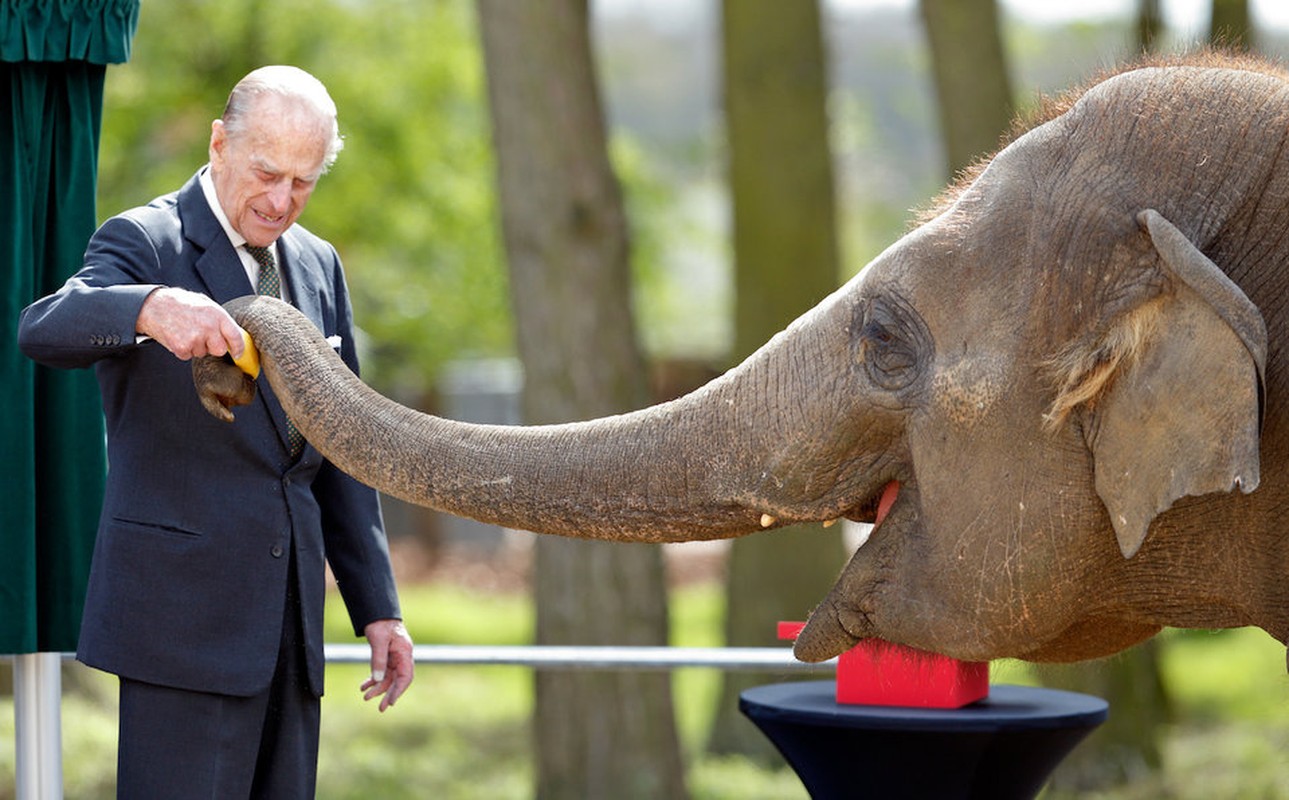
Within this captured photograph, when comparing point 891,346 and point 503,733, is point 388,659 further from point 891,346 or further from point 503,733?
point 503,733

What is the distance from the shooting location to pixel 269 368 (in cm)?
345

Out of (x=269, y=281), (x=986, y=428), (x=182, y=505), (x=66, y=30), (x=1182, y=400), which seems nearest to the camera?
(x=1182, y=400)

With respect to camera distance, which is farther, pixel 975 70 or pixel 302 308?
pixel 975 70

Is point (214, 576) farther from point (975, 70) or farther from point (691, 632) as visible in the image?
point (691, 632)

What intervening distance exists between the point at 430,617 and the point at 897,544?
52.2ft

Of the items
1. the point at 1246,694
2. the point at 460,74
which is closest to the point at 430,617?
the point at 460,74

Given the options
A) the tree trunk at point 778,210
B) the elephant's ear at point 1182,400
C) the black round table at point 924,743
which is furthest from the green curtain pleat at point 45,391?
the tree trunk at point 778,210

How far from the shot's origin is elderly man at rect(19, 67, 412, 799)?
3816 millimetres

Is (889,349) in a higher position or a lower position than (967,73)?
lower

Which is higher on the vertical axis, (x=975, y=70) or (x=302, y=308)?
(x=975, y=70)

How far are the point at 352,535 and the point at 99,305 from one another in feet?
3.12

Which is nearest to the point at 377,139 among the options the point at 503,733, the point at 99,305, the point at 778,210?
the point at 503,733

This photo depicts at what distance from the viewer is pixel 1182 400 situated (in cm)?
291

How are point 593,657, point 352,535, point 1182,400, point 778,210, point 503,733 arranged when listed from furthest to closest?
point 503,733 → point 778,210 → point 593,657 → point 352,535 → point 1182,400
